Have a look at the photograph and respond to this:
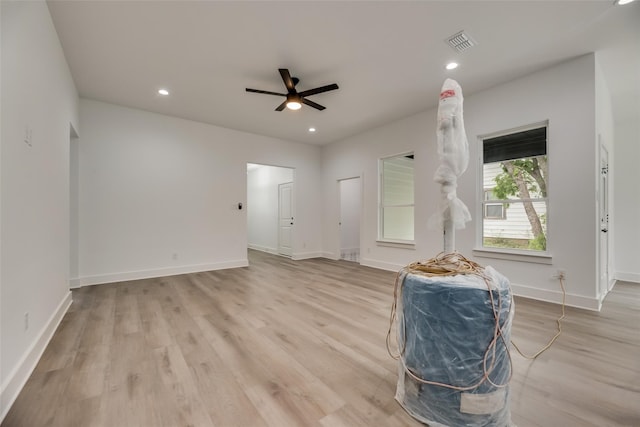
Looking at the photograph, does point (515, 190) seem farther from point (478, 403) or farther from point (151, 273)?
point (151, 273)

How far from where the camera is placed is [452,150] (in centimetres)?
158

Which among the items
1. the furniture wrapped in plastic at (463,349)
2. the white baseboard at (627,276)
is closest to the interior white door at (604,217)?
the white baseboard at (627,276)

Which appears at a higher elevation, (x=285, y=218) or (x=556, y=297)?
(x=285, y=218)

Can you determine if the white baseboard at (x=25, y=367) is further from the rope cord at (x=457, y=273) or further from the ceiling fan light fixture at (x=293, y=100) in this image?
the ceiling fan light fixture at (x=293, y=100)

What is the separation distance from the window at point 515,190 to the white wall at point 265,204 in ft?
14.8

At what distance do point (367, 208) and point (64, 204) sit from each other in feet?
15.8

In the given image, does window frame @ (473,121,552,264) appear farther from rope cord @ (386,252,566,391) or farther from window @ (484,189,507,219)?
rope cord @ (386,252,566,391)

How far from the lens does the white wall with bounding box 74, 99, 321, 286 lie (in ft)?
13.7

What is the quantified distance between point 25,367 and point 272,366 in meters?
1.61

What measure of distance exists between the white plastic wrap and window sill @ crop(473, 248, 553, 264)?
259 cm

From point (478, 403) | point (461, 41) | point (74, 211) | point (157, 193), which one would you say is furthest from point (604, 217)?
point (74, 211)

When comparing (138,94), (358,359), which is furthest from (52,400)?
(138,94)

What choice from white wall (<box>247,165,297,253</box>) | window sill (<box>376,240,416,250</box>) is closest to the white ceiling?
window sill (<box>376,240,416,250</box>)

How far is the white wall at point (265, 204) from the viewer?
24.8ft
